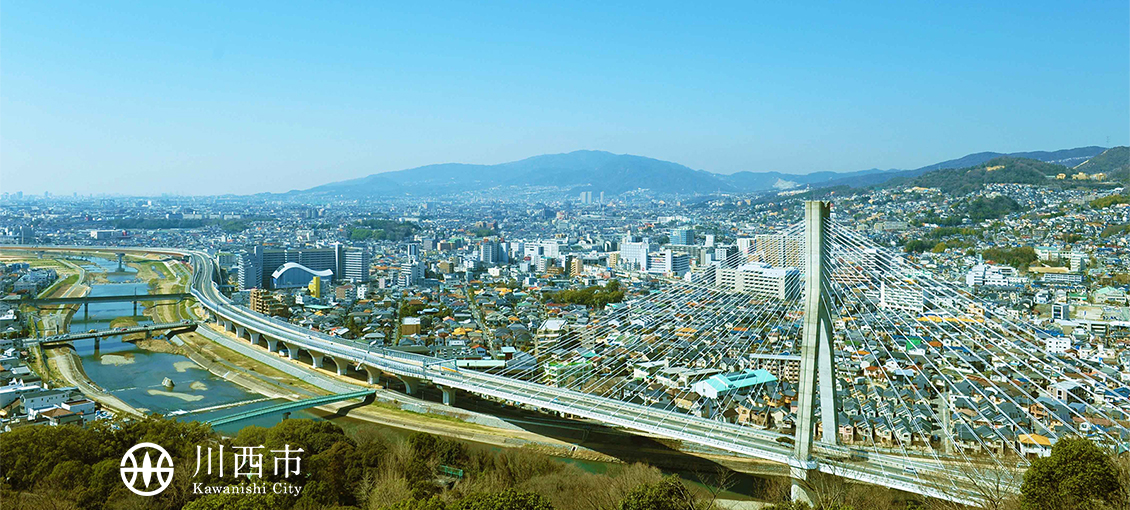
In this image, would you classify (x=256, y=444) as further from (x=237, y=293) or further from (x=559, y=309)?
(x=237, y=293)

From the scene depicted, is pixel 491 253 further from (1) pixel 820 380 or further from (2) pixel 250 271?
(1) pixel 820 380

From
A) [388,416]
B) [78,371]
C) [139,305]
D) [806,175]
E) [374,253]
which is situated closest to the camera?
[388,416]

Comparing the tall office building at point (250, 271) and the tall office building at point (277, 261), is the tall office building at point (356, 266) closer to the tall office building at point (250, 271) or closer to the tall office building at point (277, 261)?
the tall office building at point (277, 261)

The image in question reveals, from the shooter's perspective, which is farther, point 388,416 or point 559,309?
point 559,309

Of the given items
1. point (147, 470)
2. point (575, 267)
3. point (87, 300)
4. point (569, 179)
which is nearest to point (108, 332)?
point (87, 300)

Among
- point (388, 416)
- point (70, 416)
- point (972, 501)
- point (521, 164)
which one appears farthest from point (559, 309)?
point (521, 164)

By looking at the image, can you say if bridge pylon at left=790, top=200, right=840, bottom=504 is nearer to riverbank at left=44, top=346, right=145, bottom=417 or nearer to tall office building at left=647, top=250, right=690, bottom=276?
riverbank at left=44, top=346, right=145, bottom=417

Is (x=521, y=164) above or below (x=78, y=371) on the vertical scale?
above
